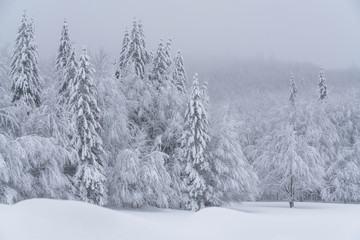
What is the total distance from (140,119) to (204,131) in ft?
19.8

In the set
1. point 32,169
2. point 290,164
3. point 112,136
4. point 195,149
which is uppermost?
point 112,136

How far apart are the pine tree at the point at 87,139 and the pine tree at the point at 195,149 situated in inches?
283

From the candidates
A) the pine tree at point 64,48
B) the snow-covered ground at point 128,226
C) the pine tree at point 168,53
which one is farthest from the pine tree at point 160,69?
the snow-covered ground at point 128,226

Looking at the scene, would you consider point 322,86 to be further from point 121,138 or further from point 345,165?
point 121,138

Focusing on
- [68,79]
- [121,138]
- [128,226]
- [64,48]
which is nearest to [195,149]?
[121,138]

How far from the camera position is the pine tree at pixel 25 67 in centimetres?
2680

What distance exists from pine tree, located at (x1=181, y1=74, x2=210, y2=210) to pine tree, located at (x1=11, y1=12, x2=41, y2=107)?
1232 cm

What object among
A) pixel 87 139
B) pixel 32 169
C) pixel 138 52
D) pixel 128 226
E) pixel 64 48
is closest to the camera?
pixel 128 226

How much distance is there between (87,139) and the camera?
27.0 metres

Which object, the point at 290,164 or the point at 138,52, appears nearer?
the point at 138,52

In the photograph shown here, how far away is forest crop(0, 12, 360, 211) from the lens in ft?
80.7

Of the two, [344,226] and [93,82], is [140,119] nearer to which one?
[93,82]

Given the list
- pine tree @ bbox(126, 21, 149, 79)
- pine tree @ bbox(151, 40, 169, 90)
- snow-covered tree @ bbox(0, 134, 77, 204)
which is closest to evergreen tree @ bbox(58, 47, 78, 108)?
snow-covered tree @ bbox(0, 134, 77, 204)

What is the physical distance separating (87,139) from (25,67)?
23.2 feet
